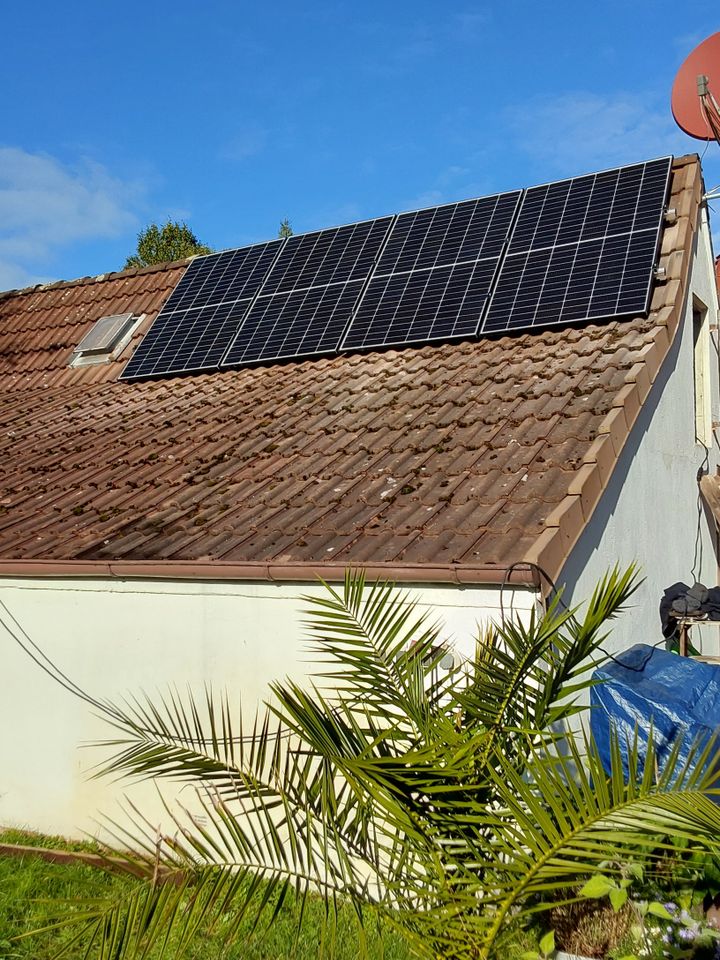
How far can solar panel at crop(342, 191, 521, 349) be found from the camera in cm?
1032

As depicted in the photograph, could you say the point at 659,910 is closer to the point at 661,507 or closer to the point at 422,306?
the point at 661,507

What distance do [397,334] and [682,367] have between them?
312 centimetres

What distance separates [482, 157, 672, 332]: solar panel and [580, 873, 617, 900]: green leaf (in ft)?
19.4

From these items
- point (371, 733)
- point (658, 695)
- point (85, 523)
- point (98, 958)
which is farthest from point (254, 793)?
point (85, 523)

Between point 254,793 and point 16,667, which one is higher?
point 16,667

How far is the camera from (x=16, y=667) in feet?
26.5

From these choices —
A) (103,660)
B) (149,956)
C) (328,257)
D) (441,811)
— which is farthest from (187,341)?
(441,811)

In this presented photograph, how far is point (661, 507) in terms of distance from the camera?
8.85m

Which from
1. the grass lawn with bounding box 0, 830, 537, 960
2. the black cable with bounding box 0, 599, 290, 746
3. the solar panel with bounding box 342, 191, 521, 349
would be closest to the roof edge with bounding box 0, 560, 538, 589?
the black cable with bounding box 0, 599, 290, 746

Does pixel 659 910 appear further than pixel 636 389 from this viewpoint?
No

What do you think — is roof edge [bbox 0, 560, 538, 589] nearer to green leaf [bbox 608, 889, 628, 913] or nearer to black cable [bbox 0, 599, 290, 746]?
black cable [bbox 0, 599, 290, 746]

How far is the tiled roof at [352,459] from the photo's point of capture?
21.1 ft

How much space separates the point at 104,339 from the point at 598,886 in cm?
1099

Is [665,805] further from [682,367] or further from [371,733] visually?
[682,367]
